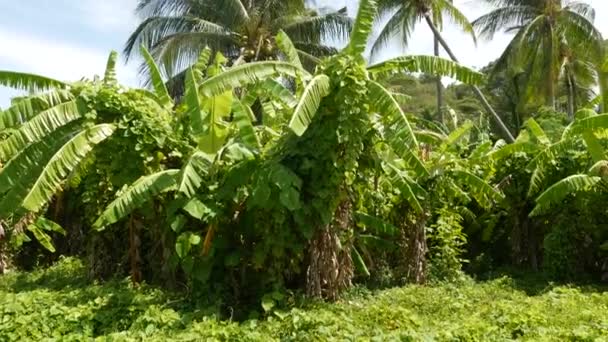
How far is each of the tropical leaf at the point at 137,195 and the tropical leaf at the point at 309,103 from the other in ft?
5.52

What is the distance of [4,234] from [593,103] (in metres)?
9.95

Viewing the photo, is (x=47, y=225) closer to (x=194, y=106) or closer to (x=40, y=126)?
(x=40, y=126)

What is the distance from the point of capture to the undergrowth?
5.31 m

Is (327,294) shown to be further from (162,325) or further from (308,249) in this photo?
(162,325)

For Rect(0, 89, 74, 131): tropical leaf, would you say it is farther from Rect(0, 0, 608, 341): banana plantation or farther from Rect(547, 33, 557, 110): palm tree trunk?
Rect(547, 33, 557, 110): palm tree trunk

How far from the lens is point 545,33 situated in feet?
68.4

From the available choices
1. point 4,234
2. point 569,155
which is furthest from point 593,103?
point 4,234

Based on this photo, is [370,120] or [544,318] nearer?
[544,318]

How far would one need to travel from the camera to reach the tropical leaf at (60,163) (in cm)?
685

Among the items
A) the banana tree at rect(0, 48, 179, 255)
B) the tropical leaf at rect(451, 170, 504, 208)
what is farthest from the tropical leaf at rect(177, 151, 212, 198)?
the tropical leaf at rect(451, 170, 504, 208)

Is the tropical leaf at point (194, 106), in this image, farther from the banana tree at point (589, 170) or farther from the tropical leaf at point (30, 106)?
the banana tree at point (589, 170)

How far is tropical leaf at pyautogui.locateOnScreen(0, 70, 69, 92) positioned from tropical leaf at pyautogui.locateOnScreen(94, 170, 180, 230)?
1.87m

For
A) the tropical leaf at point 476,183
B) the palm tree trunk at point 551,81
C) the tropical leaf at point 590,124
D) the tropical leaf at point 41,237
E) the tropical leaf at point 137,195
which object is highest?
the palm tree trunk at point 551,81

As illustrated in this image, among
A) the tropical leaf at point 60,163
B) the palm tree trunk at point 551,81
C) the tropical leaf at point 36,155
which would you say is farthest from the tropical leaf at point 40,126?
the palm tree trunk at point 551,81
